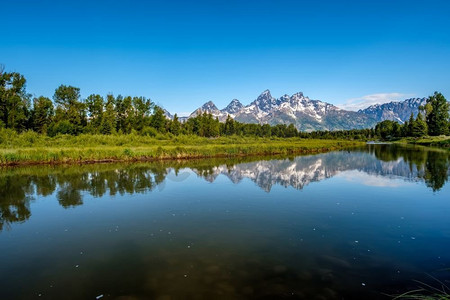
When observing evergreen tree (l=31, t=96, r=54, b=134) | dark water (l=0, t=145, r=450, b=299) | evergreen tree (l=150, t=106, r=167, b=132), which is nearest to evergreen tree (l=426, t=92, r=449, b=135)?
evergreen tree (l=150, t=106, r=167, b=132)

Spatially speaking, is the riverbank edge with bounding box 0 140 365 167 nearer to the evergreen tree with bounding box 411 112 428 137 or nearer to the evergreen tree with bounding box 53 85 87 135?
the evergreen tree with bounding box 53 85 87 135

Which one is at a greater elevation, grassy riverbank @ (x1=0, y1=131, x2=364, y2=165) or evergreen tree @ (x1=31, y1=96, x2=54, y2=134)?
evergreen tree @ (x1=31, y1=96, x2=54, y2=134)

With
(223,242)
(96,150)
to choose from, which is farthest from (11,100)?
(223,242)

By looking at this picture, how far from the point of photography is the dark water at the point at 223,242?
7.29 metres

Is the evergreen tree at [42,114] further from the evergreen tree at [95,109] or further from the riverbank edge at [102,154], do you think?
the riverbank edge at [102,154]

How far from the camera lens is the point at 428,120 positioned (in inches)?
4038

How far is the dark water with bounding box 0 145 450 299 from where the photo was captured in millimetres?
7285

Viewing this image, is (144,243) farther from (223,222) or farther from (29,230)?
(29,230)

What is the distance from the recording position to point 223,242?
33.3 feet

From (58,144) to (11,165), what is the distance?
1417 cm

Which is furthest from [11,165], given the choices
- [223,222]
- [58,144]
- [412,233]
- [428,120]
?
[428,120]

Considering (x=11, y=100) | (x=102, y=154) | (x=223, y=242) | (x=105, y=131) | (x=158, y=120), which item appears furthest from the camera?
(x=158, y=120)

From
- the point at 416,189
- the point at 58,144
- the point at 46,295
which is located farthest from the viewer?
the point at 58,144

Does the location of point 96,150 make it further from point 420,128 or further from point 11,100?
point 420,128
